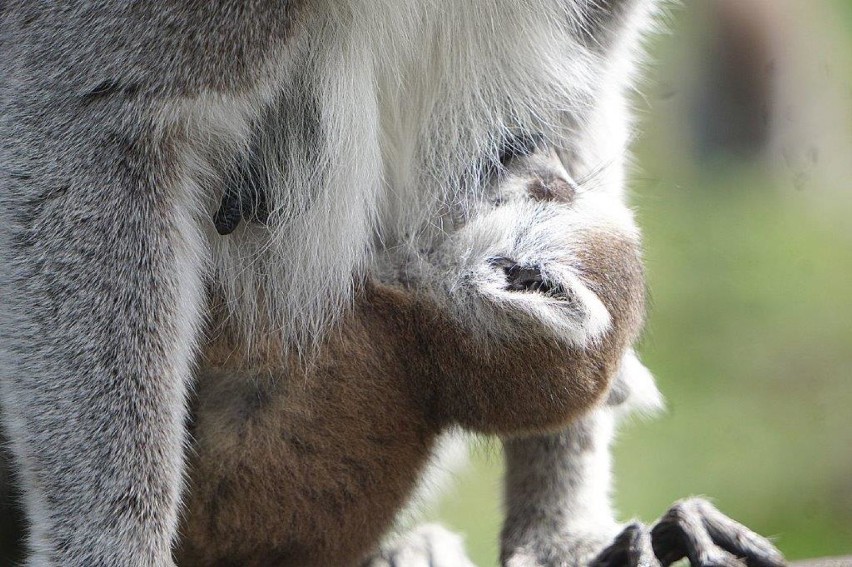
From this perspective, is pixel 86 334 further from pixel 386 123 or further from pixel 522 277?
pixel 522 277

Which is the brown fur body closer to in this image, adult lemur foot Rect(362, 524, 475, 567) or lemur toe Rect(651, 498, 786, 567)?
lemur toe Rect(651, 498, 786, 567)

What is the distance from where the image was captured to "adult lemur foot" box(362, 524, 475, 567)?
13.2 ft

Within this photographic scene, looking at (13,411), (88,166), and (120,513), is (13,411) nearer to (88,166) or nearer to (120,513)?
(120,513)

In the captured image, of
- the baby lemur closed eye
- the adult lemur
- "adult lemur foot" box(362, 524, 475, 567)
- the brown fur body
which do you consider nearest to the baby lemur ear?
the adult lemur

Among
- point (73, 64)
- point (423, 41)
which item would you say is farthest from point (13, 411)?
point (423, 41)

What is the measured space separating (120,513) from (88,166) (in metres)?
0.82

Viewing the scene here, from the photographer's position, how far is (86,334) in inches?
109

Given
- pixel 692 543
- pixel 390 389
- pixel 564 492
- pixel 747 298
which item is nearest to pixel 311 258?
pixel 390 389

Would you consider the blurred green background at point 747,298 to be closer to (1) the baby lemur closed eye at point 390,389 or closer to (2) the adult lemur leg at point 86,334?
(1) the baby lemur closed eye at point 390,389

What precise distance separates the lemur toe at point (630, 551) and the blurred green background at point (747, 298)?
3.49 m

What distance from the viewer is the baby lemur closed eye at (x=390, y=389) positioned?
3135 millimetres

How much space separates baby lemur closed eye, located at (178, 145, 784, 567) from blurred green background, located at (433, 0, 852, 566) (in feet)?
12.4

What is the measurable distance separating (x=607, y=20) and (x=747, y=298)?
5107 mm

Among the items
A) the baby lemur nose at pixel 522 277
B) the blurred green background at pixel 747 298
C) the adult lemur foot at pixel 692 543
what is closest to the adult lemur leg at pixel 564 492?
the adult lemur foot at pixel 692 543
